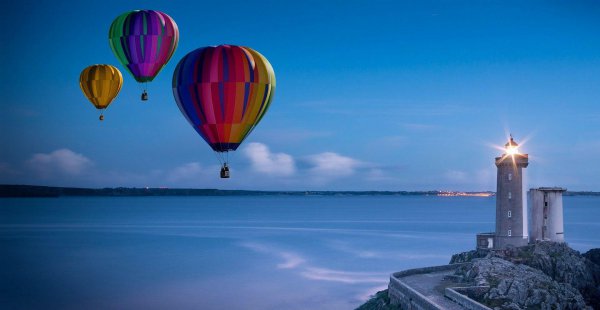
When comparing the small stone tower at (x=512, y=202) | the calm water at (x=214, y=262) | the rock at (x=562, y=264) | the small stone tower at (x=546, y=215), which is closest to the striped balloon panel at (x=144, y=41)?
the calm water at (x=214, y=262)

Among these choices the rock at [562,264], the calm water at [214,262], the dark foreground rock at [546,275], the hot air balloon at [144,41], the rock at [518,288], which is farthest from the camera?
the calm water at [214,262]

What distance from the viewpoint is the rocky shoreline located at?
29.5 metres

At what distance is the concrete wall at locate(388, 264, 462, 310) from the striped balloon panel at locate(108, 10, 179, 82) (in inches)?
771

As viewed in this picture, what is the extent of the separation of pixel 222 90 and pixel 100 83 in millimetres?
19452

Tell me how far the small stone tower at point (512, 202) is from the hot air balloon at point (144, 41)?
23235mm

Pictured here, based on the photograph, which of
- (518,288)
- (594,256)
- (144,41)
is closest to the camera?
(518,288)

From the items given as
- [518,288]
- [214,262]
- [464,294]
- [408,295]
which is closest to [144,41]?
[408,295]

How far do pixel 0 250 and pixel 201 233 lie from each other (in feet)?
113

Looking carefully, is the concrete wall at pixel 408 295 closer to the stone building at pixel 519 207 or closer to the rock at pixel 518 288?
the rock at pixel 518 288

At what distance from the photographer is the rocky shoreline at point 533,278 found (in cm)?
2952

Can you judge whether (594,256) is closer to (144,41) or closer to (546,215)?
(546,215)

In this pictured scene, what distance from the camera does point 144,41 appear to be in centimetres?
3844

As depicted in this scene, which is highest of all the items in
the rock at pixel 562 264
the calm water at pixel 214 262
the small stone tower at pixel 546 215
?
the small stone tower at pixel 546 215

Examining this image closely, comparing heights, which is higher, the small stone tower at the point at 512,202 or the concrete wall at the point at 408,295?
the small stone tower at the point at 512,202
